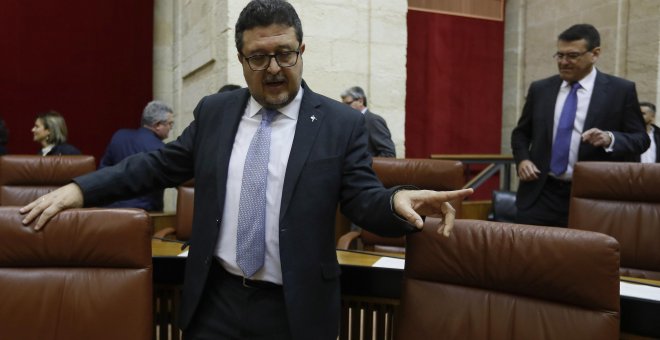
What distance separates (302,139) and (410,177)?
1529 mm

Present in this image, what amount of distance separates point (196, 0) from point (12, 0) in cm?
252

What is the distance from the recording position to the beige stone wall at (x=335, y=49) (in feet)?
13.5

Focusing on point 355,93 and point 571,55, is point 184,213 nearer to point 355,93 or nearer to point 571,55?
point 355,93

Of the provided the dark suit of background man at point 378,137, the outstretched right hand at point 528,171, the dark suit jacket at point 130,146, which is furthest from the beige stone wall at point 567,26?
the dark suit jacket at point 130,146

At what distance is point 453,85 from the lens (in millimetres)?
6680

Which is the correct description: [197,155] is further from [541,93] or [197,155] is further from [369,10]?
[369,10]

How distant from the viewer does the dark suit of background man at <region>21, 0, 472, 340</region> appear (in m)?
1.43

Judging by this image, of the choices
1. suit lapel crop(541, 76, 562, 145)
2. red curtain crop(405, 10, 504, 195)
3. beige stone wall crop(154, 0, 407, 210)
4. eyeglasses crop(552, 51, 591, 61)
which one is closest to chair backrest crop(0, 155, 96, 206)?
beige stone wall crop(154, 0, 407, 210)

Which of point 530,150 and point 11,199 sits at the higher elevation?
point 530,150

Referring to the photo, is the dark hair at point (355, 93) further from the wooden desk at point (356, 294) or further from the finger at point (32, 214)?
the finger at point (32, 214)

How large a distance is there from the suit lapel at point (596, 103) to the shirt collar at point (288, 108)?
168 centimetres

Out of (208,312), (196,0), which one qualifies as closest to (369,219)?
(208,312)

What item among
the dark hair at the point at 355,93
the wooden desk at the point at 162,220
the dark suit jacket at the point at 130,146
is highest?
the dark hair at the point at 355,93

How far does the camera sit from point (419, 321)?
143 cm
